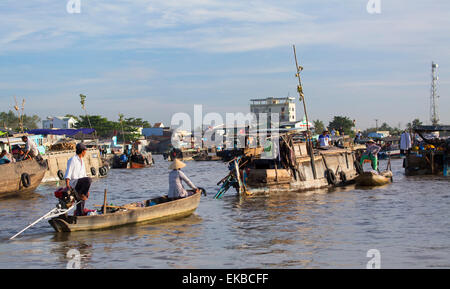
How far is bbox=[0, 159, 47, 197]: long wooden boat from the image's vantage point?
19.7m

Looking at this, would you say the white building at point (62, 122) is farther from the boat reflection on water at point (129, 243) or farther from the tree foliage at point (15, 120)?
the boat reflection on water at point (129, 243)

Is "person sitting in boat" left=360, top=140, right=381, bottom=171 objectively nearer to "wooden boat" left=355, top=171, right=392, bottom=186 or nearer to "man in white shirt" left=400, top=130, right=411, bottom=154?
"wooden boat" left=355, top=171, right=392, bottom=186

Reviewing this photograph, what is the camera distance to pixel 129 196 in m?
22.4

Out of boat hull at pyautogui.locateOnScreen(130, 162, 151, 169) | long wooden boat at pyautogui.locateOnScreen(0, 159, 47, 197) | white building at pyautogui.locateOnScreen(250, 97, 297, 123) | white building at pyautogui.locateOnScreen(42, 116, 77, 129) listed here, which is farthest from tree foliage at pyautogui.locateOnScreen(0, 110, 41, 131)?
long wooden boat at pyautogui.locateOnScreen(0, 159, 47, 197)

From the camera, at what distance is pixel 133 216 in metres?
12.8

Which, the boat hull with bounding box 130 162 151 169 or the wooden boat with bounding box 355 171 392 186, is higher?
the wooden boat with bounding box 355 171 392 186

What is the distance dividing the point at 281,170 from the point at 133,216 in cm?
825

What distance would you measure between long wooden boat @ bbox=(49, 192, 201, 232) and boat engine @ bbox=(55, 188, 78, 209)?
0.27 metres

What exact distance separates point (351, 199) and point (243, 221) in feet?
19.5

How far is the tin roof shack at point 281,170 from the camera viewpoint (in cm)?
1927

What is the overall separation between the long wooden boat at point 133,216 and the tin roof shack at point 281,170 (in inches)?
189

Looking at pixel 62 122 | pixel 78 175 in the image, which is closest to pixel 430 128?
pixel 78 175

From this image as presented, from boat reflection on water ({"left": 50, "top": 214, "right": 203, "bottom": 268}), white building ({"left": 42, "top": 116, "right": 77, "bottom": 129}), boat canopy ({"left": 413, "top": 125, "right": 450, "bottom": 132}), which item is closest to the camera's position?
boat reflection on water ({"left": 50, "top": 214, "right": 203, "bottom": 268})
